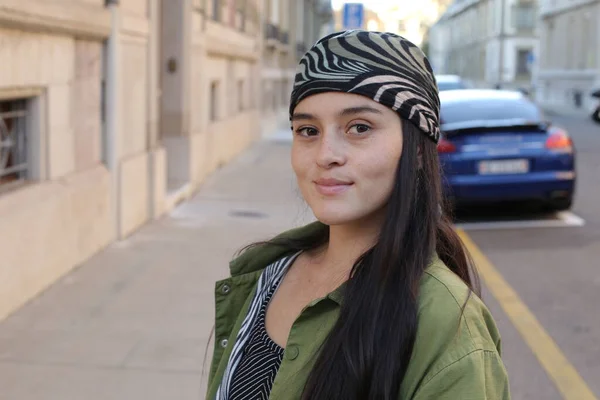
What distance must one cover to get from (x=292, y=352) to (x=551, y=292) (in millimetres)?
5655

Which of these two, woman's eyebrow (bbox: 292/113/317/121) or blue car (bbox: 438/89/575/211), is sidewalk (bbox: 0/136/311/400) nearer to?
woman's eyebrow (bbox: 292/113/317/121)

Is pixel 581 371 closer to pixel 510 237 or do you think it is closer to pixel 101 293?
pixel 101 293

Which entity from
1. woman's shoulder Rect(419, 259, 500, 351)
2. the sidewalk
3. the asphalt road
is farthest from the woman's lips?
the asphalt road

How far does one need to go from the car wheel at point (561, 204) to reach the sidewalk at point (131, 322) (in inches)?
A: 125

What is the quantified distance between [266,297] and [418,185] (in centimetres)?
46

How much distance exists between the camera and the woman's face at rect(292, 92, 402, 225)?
1681 millimetres

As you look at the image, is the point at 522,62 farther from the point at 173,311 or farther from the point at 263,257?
the point at 263,257

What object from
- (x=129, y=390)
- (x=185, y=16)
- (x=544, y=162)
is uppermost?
(x=185, y=16)

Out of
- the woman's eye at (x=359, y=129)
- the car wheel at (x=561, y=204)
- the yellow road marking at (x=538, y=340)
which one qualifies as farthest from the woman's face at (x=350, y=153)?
the car wheel at (x=561, y=204)

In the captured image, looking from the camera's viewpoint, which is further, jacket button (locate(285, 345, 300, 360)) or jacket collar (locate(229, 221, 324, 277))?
jacket collar (locate(229, 221, 324, 277))

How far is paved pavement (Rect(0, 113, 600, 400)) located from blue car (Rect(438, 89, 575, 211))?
551 millimetres

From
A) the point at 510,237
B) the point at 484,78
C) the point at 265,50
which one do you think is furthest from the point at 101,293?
the point at 484,78

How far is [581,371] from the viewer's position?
5.12m

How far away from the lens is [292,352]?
5.48 ft
